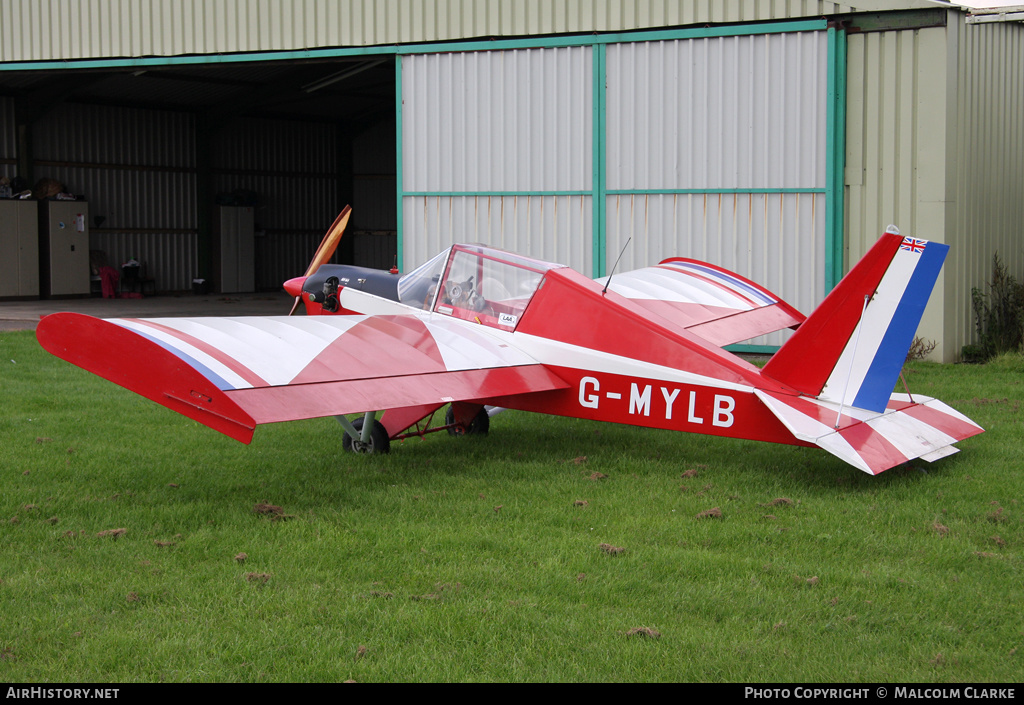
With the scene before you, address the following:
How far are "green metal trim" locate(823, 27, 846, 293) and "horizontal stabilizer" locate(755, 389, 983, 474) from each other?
6162 millimetres

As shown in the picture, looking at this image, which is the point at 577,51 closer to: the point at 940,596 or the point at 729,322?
the point at 729,322

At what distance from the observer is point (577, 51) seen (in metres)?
13.6

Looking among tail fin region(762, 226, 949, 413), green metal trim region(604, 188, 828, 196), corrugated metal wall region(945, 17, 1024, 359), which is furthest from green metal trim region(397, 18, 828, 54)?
tail fin region(762, 226, 949, 413)

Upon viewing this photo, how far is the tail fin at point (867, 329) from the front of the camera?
5691mm

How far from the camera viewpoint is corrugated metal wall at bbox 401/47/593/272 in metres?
13.8

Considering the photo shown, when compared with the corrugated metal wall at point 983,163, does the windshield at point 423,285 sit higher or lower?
lower

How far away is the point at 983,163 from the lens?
508 inches

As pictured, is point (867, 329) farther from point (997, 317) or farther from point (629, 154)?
point (997, 317)

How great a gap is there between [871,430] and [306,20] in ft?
39.2

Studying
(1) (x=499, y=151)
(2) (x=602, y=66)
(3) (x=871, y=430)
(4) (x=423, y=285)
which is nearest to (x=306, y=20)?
(1) (x=499, y=151)

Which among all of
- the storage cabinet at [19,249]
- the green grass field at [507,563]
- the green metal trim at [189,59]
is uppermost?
the green metal trim at [189,59]

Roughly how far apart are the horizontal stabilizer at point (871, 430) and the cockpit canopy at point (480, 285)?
2.15 metres

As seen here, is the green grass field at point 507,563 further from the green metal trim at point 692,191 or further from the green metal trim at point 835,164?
the green metal trim at point 692,191

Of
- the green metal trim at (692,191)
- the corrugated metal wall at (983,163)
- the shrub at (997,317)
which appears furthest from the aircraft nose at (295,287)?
the shrub at (997,317)
